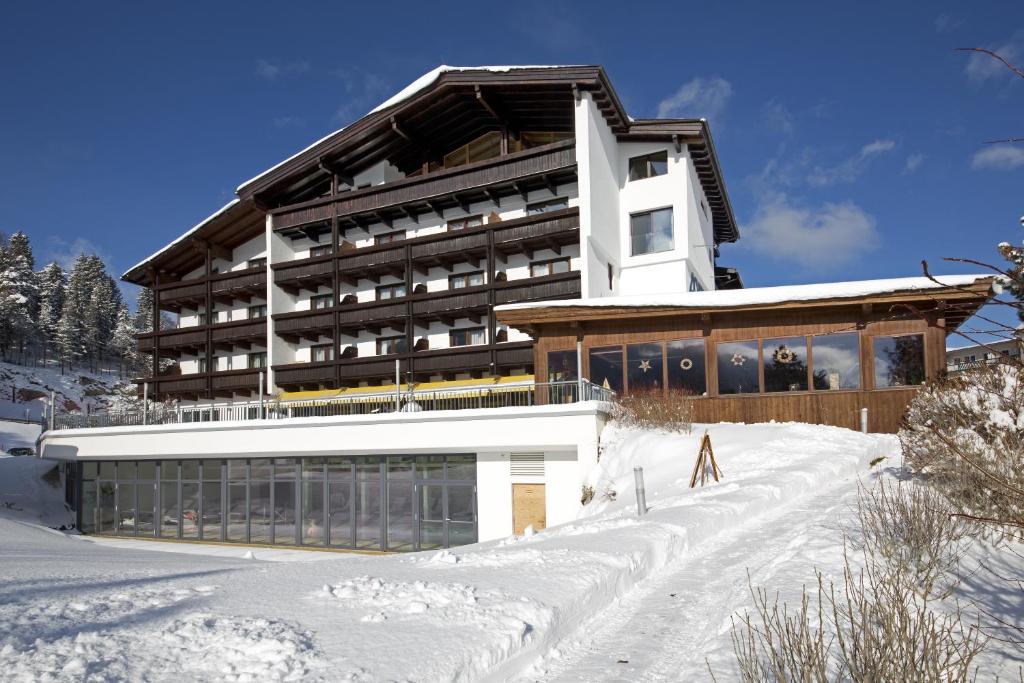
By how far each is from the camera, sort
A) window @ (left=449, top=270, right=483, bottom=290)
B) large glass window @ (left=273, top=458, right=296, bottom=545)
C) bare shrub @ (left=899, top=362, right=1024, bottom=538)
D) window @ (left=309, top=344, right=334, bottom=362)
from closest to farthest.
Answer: bare shrub @ (left=899, top=362, right=1024, bottom=538)
large glass window @ (left=273, top=458, right=296, bottom=545)
window @ (left=449, top=270, right=483, bottom=290)
window @ (left=309, top=344, right=334, bottom=362)

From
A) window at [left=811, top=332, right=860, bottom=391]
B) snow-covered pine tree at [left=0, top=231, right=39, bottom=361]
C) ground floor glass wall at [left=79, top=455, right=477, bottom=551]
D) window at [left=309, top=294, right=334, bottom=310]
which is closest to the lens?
window at [left=811, top=332, right=860, bottom=391]

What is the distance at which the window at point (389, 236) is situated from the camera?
115 feet

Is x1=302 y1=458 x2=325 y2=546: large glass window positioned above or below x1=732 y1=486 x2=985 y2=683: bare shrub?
below

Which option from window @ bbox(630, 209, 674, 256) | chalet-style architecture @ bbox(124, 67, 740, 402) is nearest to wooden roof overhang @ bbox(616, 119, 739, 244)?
chalet-style architecture @ bbox(124, 67, 740, 402)

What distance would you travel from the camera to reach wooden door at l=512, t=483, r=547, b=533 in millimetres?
21516

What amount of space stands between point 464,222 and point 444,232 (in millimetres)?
1813

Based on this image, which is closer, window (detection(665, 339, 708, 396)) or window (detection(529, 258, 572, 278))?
window (detection(665, 339, 708, 396))

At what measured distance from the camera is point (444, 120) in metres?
33.6

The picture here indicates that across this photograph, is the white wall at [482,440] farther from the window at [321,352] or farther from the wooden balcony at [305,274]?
the wooden balcony at [305,274]

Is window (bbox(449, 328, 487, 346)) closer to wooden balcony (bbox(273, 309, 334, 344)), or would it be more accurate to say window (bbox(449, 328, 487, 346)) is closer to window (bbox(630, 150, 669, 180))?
wooden balcony (bbox(273, 309, 334, 344))

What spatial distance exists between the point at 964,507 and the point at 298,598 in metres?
8.01

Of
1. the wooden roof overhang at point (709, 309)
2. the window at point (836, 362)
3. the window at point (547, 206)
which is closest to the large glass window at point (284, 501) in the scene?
the wooden roof overhang at point (709, 309)

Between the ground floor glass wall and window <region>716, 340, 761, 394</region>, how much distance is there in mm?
8071

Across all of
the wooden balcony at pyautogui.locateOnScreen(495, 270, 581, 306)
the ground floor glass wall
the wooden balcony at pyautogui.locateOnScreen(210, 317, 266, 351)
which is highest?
the wooden balcony at pyautogui.locateOnScreen(495, 270, 581, 306)
